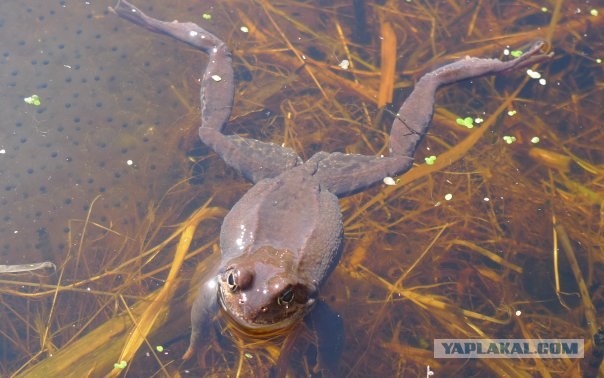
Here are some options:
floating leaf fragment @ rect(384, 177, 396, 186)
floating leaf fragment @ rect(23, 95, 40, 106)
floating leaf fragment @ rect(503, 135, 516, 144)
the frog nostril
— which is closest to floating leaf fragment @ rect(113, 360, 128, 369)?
the frog nostril

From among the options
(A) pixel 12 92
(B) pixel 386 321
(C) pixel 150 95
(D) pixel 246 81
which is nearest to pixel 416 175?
(B) pixel 386 321

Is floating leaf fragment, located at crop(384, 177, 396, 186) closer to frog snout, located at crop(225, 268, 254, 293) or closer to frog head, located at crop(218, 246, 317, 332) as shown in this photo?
frog head, located at crop(218, 246, 317, 332)

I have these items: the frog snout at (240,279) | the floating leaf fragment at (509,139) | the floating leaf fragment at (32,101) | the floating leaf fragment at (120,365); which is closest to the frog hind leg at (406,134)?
the floating leaf fragment at (509,139)

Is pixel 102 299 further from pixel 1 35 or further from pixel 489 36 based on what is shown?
pixel 489 36

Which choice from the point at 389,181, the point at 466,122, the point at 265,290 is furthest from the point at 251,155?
the point at 466,122

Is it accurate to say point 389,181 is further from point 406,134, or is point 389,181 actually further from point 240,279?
point 240,279

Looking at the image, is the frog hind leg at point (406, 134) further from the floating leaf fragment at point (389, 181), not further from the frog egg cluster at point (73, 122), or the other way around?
the frog egg cluster at point (73, 122)
